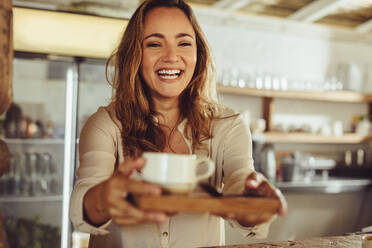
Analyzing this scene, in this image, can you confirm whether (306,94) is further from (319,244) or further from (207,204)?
(207,204)

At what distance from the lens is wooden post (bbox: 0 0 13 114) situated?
3.31 ft

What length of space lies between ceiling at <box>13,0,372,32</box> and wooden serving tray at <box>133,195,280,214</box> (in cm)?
269

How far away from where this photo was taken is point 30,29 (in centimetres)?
311

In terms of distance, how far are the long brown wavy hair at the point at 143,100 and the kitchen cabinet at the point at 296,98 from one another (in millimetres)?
2431

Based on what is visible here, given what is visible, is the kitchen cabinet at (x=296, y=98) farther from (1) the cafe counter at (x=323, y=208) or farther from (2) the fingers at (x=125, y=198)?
(2) the fingers at (x=125, y=198)

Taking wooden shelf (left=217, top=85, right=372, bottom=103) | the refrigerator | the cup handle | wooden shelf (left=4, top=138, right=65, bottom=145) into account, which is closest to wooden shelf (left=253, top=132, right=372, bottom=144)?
wooden shelf (left=217, top=85, right=372, bottom=103)

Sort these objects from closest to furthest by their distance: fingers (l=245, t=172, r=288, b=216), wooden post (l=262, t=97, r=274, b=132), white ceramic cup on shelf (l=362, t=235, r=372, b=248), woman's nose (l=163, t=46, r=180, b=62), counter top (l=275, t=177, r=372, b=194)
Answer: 1. fingers (l=245, t=172, r=288, b=216)
2. white ceramic cup on shelf (l=362, t=235, r=372, b=248)
3. woman's nose (l=163, t=46, r=180, b=62)
4. counter top (l=275, t=177, r=372, b=194)
5. wooden post (l=262, t=97, r=274, b=132)

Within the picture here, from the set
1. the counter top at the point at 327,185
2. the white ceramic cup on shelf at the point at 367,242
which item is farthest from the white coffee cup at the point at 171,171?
the counter top at the point at 327,185

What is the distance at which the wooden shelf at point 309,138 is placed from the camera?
418cm

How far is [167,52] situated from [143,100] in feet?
0.67

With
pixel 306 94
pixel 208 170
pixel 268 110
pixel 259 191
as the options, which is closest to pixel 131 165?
pixel 208 170

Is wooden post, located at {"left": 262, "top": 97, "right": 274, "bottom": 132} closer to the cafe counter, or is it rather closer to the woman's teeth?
the cafe counter

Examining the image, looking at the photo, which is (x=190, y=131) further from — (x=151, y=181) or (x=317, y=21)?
(x=317, y=21)

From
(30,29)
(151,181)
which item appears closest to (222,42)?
(30,29)
